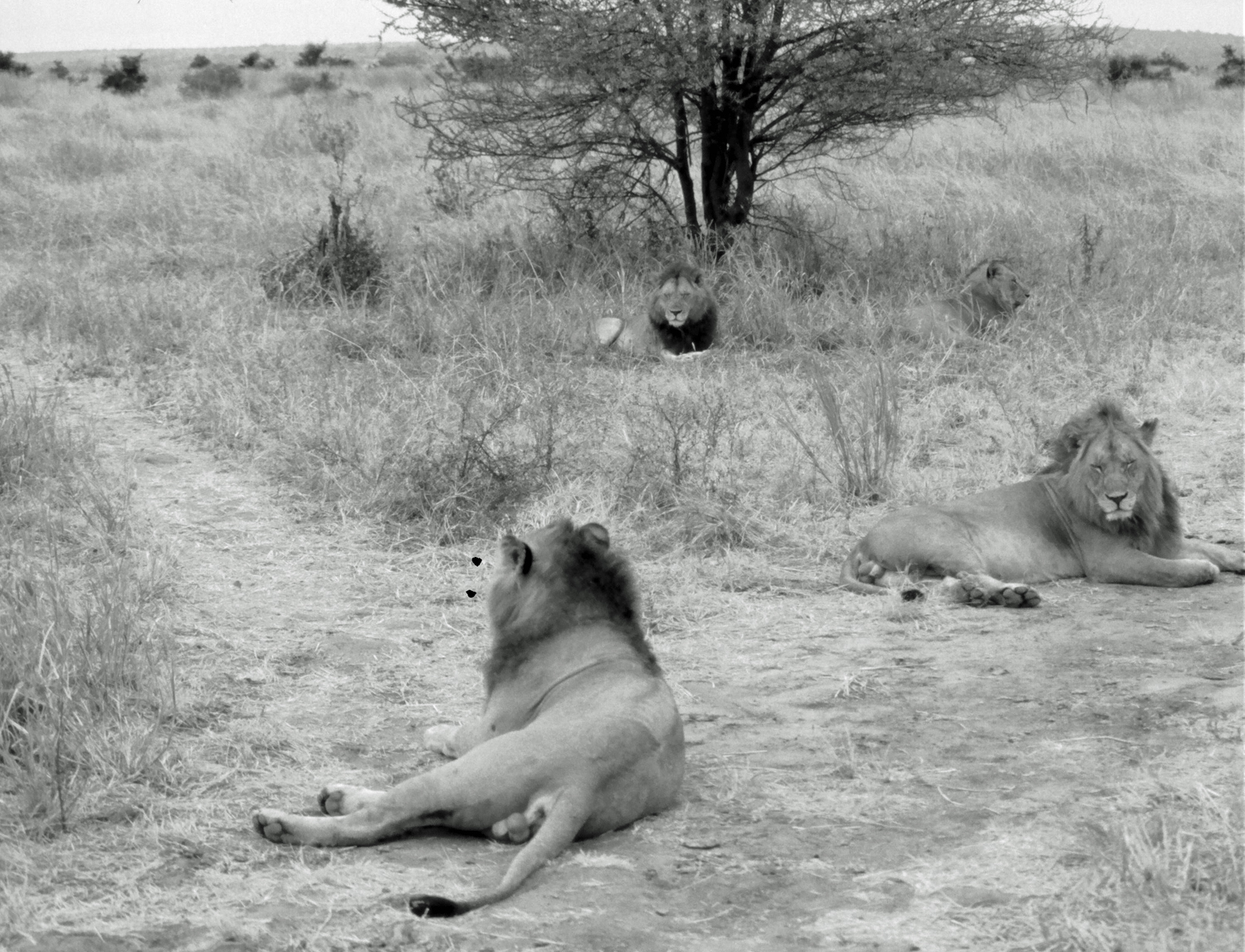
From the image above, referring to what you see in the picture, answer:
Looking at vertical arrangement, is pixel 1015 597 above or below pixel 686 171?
below

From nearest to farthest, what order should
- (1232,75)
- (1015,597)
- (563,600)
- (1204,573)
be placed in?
(563,600), (1015,597), (1204,573), (1232,75)

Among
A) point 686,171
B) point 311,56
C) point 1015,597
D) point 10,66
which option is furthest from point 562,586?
point 311,56

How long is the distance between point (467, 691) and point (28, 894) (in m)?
1.89

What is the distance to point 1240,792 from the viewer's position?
4086 millimetres

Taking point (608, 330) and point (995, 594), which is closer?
point (995, 594)

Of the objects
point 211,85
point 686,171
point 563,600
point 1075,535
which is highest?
point 211,85

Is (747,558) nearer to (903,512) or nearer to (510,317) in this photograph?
(903,512)

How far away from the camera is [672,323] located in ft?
34.7

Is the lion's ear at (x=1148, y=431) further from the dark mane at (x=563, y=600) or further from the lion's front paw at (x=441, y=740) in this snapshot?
the lion's front paw at (x=441, y=740)

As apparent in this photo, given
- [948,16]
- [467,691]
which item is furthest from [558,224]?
[467,691]

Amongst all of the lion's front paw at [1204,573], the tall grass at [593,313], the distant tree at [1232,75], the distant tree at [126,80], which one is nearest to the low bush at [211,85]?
the distant tree at [126,80]

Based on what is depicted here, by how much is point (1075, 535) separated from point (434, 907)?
4001mm

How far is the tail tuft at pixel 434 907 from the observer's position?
3.40 meters

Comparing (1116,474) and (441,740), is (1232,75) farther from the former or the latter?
(441,740)
